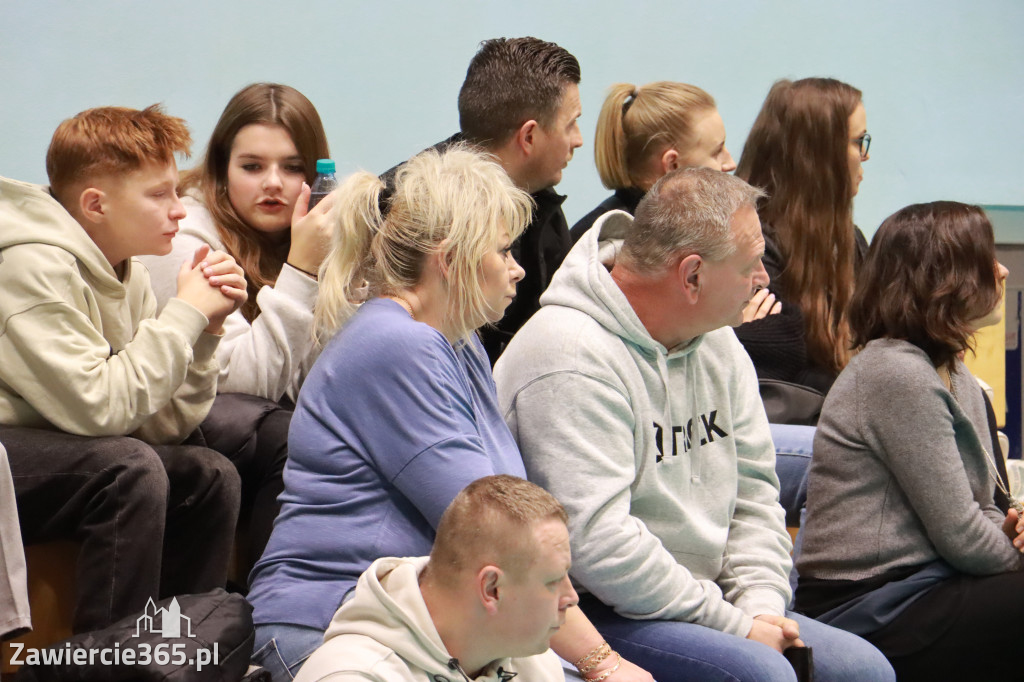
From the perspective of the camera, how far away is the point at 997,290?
2.16 meters

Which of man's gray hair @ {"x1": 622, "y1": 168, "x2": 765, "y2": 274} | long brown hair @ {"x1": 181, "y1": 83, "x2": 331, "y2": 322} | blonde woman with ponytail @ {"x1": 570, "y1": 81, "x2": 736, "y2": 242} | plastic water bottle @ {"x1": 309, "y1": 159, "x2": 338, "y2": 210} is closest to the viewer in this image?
man's gray hair @ {"x1": 622, "y1": 168, "x2": 765, "y2": 274}

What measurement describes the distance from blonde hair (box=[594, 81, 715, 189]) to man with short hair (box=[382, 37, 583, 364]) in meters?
0.18

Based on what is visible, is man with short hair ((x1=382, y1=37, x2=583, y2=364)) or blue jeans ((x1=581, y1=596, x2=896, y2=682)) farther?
man with short hair ((x1=382, y1=37, x2=583, y2=364))

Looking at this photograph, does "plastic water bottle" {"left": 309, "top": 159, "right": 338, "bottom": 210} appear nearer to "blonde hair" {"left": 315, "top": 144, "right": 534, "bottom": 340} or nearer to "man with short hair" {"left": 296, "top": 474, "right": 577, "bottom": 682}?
"blonde hair" {"left": 315, "top": 144, "right": 534, "bottom": 340}

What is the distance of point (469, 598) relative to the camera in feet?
4.19

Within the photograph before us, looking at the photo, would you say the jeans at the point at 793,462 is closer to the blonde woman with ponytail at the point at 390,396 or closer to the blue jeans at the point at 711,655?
the blue jeans at the point at 711,655

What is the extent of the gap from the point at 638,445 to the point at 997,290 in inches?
33.4

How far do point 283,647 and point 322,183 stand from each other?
3.96 ft

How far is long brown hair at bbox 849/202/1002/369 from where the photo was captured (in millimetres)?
2100

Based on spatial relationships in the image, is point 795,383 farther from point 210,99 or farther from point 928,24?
point 928,24

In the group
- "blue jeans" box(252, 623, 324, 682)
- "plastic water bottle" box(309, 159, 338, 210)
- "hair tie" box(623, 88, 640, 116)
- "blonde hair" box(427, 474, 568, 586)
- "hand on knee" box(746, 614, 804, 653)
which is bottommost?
"hand on knee" box(746, 614, 804, 653)

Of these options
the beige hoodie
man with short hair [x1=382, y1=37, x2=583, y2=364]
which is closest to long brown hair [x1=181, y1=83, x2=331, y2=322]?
man with short hair [x1=382, y1=37, x2=583, y2=364]

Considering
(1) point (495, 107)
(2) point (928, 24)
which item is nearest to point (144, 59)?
(1) point (495, 107)

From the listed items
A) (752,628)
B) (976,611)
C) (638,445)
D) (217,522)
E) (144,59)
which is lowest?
(976,611)
